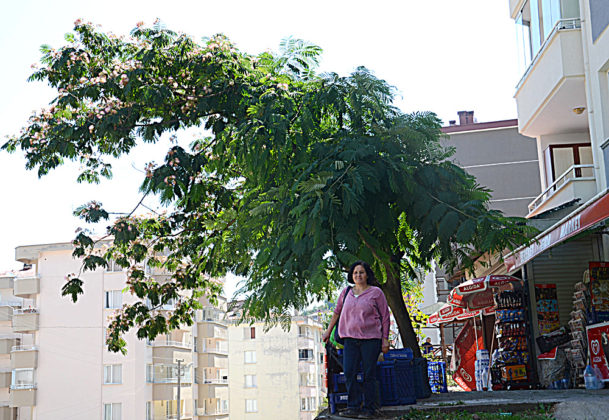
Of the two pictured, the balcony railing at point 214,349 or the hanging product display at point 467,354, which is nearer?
the hanging product display at point 467,354

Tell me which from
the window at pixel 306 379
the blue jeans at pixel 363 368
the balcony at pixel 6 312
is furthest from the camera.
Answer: the window at pixel 306 379

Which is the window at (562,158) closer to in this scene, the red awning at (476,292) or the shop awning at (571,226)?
the red awning at (476,292)

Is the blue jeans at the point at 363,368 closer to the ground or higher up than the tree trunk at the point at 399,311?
closer to the ground

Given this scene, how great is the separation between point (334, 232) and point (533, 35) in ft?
32.3

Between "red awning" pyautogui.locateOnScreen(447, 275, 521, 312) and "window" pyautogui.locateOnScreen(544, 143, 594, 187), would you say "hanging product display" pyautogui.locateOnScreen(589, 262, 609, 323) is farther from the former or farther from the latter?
"window" pyautogui.locateOnScreen(544, 143, 594, 187)

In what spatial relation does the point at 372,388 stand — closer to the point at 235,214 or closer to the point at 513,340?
the point at 235,214

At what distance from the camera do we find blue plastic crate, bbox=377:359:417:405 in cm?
975

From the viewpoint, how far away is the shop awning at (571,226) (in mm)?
10195

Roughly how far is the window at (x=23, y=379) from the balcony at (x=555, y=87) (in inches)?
2044

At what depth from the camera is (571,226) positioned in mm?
11227

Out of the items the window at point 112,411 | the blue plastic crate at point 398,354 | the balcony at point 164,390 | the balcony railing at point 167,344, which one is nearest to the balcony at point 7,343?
the window at point 112,411

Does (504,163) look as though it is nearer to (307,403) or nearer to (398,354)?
(398,354)

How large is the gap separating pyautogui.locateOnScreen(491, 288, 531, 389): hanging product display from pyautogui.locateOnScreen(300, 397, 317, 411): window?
250 feet

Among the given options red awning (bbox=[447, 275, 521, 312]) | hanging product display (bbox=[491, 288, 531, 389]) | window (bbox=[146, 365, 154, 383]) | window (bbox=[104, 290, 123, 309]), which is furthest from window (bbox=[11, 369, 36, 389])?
hanging product display (bbox=[491, 288, 531, 389])
